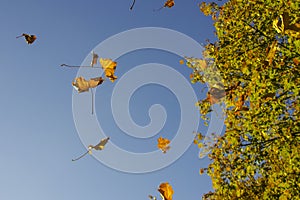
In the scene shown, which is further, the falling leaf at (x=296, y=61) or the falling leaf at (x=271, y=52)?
the falling leaf at (x=271, y=52)

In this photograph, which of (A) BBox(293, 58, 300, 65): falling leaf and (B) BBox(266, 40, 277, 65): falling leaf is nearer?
(A) BBox(293, 58, 300, 65): falling leaf

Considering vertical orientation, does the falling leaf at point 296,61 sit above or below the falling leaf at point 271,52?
below

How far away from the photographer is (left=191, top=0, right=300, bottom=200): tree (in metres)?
7.96

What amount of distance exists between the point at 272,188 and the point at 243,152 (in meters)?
1.06

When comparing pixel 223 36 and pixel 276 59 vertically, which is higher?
pixel 223 36

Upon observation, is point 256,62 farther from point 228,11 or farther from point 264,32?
point 228,11

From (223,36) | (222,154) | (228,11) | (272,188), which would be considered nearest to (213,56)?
(223,36)

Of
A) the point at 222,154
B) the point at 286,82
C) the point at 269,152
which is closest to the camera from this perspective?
the point at 286,82

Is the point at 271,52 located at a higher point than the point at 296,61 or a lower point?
higher

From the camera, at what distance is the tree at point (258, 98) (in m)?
7.96

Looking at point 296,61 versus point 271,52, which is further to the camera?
point 271,52

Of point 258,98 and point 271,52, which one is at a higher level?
point 271,52

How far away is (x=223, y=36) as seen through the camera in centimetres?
1066

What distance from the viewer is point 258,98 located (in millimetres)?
8258
